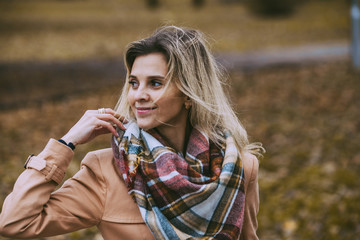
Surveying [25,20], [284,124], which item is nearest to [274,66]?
[284,124]

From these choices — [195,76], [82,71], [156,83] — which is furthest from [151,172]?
[82,71]

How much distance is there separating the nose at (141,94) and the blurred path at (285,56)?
8.88m

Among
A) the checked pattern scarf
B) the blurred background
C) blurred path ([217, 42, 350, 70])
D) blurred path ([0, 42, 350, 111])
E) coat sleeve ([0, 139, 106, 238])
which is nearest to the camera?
coat sleeve ([0, 139, 106, 238])

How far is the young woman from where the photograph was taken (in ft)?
5.77

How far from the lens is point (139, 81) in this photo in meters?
1.98

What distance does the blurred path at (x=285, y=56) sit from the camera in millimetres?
11422

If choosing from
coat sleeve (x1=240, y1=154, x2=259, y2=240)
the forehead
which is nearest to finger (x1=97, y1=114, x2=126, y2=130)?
the forehead

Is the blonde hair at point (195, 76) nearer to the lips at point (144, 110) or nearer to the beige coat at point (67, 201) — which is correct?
the lips at point (144, 110)

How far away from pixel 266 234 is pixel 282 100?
171 inches

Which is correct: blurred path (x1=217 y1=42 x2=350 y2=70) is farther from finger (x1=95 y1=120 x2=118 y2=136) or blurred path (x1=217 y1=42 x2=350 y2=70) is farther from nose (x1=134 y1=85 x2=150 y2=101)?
finger (x1=95 y1=120 x2=118 y2=136)

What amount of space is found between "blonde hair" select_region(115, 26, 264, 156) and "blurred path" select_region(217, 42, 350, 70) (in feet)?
28.2

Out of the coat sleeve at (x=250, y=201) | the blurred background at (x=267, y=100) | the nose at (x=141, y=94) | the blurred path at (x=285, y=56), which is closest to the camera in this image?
the nose at (x=141, y=94)

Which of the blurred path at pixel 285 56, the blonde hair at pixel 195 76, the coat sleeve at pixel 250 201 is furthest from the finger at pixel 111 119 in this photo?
the blurred path at pixel 285 56

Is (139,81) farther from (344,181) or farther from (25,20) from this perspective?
(25,20)
